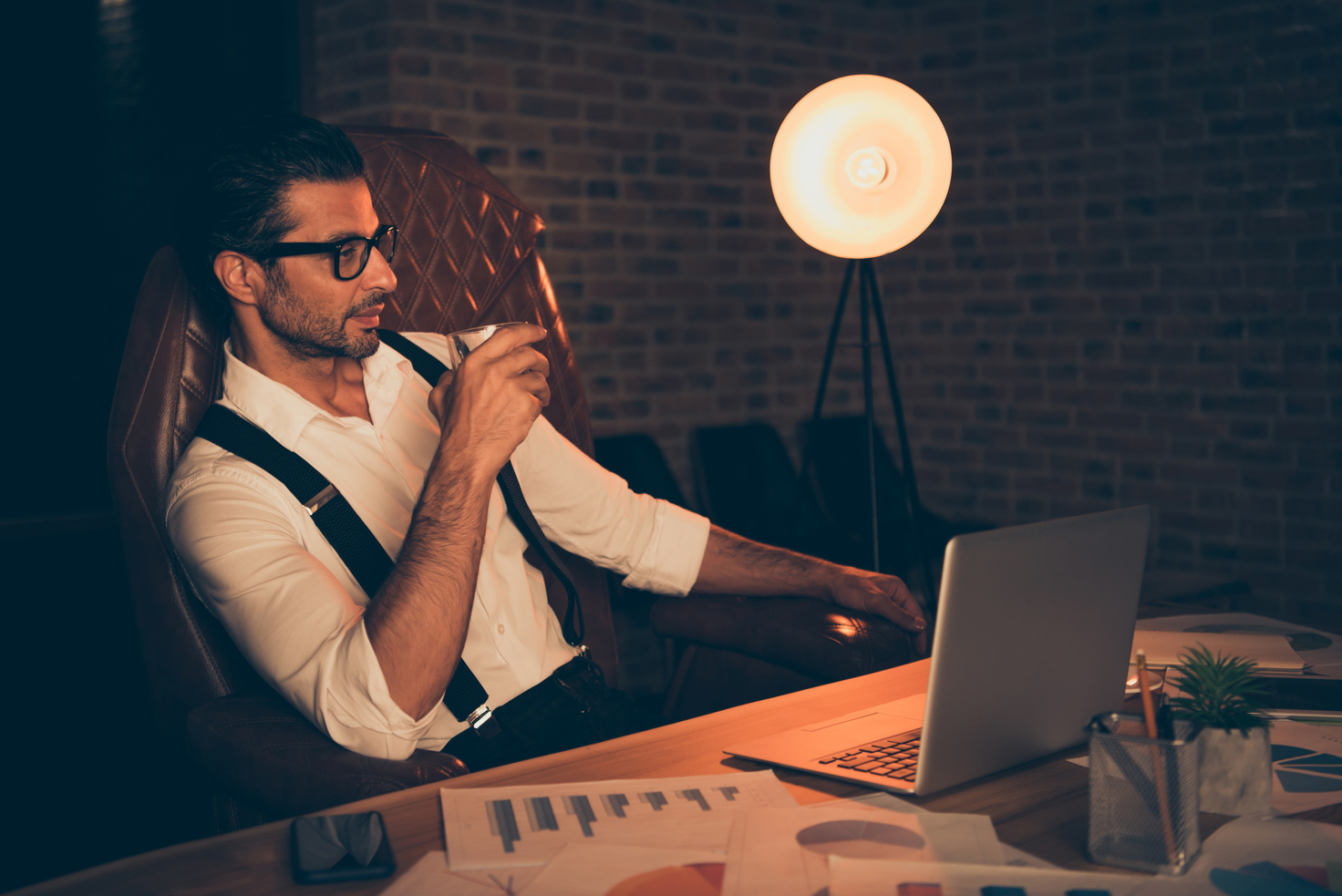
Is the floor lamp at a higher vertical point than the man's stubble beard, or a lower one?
higher

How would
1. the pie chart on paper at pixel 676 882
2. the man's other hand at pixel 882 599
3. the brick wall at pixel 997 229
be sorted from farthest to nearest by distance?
the brick wall at pixel 997 229
the man's other hand at pixel 882 599
the pie chart on paper at pixel 676 882

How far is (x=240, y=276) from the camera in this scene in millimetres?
1505

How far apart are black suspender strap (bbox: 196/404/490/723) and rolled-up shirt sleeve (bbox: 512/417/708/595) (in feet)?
1.30

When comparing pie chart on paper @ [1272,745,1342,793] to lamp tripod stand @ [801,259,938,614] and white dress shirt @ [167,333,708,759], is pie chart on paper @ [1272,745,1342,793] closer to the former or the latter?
white dress shirt @ [167,333,708,759]

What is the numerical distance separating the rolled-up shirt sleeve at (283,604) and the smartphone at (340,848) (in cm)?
30

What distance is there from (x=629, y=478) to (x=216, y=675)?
1743 millimetres

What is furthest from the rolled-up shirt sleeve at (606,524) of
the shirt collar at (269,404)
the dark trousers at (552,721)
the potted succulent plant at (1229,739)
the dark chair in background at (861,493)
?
the dark chair in background at (861,493)

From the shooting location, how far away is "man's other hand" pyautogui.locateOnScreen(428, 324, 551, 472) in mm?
1369

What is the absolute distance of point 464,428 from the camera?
1.39 m

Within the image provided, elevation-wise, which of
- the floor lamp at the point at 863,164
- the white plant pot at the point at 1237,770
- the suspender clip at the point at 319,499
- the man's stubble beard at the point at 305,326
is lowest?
the white plant pot at the point at 1237,770

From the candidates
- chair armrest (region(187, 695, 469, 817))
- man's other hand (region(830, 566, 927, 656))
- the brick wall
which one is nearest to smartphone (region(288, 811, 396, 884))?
chair armrest (region(187, 695, 469, 817))

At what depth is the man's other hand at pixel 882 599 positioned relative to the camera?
161 centimetres

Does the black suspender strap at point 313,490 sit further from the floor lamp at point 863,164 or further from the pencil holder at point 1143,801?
the floor lamp at point 863,164

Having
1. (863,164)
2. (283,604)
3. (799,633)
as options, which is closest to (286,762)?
(283,604)
